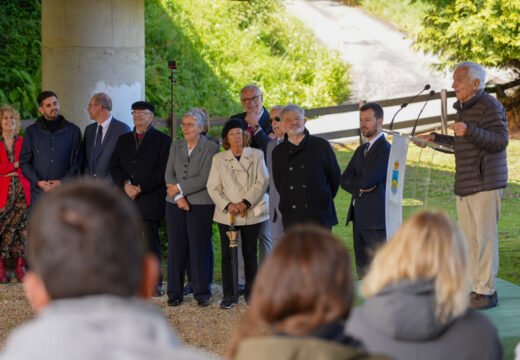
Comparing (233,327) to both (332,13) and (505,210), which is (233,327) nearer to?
(505,210)

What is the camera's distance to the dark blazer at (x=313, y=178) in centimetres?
618

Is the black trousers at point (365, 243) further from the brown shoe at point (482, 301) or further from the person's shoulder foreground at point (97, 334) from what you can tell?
the person's shoulder foreground at point (97, 334)

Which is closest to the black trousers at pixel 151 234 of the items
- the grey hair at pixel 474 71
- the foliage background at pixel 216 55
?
the grey hair at pixel 474 71

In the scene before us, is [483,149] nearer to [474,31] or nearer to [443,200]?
[443,200]

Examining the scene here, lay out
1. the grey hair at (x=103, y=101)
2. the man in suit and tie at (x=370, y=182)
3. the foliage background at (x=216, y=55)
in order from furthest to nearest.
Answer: the foliage background at (x=216, y=55), the grey hair at (x=103, y=101), the man in suit and tie at (x=370, y=182)

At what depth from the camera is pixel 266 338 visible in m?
1.85

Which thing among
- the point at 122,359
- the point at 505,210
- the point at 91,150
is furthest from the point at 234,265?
the point at 505,210

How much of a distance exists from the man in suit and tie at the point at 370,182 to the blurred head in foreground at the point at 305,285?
4.24 metres

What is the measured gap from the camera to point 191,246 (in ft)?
22.2

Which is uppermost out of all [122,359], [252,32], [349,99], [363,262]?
[252,32]

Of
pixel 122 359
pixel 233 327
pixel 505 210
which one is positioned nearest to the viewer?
pixel 122 359

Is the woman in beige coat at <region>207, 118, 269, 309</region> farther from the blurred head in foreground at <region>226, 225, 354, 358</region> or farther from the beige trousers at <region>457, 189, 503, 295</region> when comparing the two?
the blurred head in foreground at <region>226, 225, 354, 358</region>

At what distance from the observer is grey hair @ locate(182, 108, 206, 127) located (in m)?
6.75

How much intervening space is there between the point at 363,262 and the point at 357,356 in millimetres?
4558
